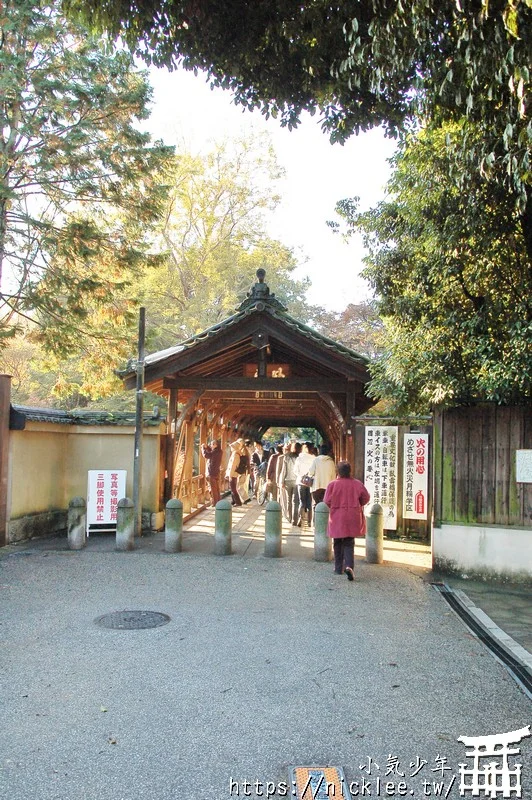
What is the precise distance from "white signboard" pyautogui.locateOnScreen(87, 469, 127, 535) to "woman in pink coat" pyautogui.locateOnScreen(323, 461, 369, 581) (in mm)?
4763

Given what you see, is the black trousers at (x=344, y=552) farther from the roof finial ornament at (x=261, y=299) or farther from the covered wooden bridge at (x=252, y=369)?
the roof finial ornament at (x=261, y=299)

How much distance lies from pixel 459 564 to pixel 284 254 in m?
24.6

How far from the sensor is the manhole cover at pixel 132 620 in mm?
6415

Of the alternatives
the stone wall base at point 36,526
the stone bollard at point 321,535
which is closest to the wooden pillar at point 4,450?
the stone wall base at point 36,526

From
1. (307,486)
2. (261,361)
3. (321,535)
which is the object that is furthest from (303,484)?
(321,535)

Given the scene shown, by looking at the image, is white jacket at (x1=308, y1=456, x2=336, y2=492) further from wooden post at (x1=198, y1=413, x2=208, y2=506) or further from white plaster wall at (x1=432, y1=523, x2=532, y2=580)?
wooden post at (x1=198, y1=413, x2=208, y2=506)

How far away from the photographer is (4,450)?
34.2 feet

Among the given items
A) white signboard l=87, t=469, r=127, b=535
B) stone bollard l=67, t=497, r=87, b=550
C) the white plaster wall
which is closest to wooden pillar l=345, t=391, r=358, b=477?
the white plaster wall

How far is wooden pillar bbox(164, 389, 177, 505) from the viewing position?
12697 millimetres

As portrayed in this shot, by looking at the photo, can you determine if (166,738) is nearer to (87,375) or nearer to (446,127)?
(446,127)

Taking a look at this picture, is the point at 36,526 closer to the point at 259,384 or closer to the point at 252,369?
the point at 259,384

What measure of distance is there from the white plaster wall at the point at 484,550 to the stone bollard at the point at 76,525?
6.13m

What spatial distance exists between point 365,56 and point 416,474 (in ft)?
25.9

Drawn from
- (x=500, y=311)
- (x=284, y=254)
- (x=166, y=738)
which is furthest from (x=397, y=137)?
(x=284, y=254)
